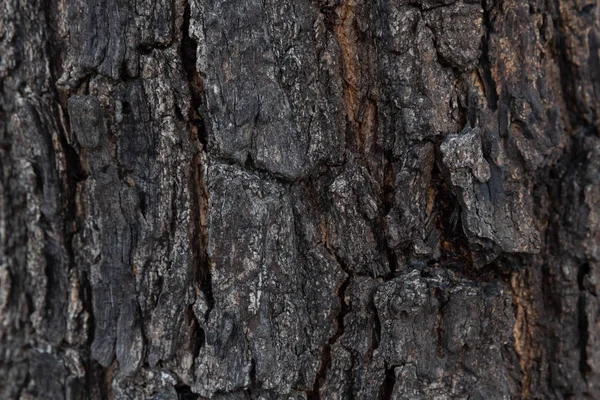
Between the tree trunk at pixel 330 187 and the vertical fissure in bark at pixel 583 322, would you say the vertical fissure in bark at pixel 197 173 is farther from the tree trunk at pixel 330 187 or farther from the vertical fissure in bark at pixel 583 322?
the vertical fissure in bark at pixel 583 322

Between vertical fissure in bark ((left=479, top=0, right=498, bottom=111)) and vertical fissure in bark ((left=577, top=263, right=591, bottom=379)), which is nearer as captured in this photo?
vertical fissure in bark ((left=479, top=0, right=498, bottom=111))

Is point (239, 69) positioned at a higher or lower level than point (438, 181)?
higher

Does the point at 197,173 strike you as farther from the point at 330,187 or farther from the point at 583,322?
the point at 583,322

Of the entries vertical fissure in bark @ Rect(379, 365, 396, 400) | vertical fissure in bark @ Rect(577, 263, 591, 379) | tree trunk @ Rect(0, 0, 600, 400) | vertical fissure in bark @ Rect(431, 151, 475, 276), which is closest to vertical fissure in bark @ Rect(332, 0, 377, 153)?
tree trunk @ Rect(0, 0, 600, 400)

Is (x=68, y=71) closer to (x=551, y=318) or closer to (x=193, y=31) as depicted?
(x=193, y=31)

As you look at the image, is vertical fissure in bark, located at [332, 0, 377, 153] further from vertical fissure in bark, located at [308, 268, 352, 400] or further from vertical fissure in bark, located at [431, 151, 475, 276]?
vertical fissure in bark, located at [308, 268, 352, 400]

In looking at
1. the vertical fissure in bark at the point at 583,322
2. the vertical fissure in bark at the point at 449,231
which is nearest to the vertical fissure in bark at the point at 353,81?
the vertical fissure in bark at the point at 449,231

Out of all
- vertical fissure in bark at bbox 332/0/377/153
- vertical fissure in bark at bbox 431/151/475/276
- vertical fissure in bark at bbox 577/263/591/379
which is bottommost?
vertical fissure in bark at bbox 577/263/591/379

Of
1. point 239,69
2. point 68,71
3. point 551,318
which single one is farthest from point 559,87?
point 68,71
